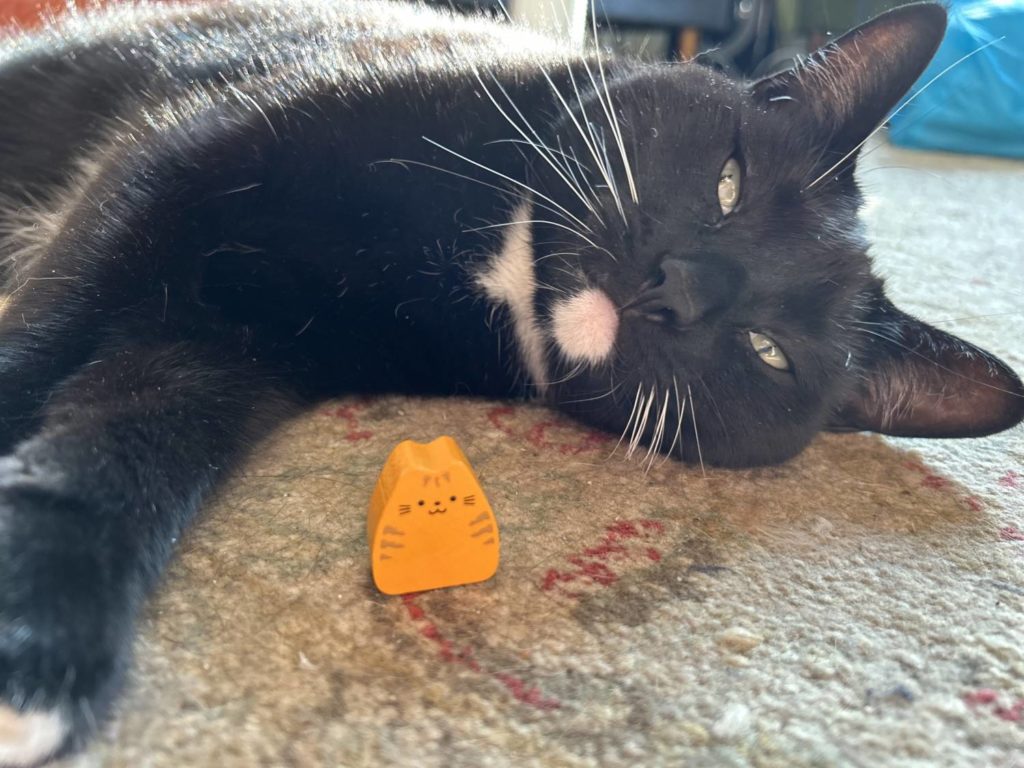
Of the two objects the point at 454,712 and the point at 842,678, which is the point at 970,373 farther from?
the point at 454,712

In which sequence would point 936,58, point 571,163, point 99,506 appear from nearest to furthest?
point 99,506, point 571,163, point 936,58

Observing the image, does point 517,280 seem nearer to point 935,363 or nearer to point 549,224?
point 549,224

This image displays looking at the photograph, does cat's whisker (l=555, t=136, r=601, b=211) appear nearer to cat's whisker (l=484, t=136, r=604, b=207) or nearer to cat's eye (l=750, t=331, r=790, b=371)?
cat's whisker (l=484, t=136, r=604, b=207)

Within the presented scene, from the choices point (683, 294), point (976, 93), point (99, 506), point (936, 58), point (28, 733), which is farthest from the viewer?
point (976, 93)

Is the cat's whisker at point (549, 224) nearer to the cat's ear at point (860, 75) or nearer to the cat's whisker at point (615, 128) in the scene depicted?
the cat's whisker at point (615, 128)

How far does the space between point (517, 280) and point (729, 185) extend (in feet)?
0.83

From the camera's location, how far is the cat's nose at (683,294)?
872mm

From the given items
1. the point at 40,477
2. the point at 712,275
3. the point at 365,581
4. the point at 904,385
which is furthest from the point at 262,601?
the point at 904,385

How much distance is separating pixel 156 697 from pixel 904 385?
2.84ft

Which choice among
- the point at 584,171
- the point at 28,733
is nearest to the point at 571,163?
the point at 584,171

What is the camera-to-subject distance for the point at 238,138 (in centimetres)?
88

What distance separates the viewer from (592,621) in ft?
2.30

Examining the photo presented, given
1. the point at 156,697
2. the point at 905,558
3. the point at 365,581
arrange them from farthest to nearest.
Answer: the point at 905,558 < the point at 365,581 < the point at 156,697

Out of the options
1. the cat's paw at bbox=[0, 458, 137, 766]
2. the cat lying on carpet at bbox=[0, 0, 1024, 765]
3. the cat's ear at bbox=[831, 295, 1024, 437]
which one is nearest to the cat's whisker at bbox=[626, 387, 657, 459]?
the cat lying on carpet at bbox=[0, 0, 1024, 765]
